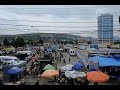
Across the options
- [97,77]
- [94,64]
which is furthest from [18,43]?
[97,77]

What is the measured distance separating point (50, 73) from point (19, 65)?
205cm

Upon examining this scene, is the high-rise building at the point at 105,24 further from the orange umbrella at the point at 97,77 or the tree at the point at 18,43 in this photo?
the orange umbrella at the point at 97,77

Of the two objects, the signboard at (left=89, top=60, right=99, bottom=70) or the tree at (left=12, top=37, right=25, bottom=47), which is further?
the tree at (left=12, top=37, right=25, bottom=47)

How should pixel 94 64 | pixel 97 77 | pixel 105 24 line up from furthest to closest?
pixel 105 24, pixel 94 64, pixel 97 77

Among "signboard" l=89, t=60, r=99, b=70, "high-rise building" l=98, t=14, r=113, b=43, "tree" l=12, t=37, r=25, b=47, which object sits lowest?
"tree" l=12, t=37, r=25, b=47

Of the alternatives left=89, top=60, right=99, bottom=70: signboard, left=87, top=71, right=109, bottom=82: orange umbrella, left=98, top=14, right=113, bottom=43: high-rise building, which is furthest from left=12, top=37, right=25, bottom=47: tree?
left=87, top=71, right=109, bottom=82: orange umbrella

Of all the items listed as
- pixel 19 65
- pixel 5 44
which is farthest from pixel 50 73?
pixel 5 44

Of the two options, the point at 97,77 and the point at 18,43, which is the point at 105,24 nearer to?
the point at 18,43

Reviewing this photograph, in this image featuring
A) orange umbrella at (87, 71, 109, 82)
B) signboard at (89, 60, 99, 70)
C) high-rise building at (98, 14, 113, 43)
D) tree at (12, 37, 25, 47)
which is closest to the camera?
orange umbrella at (87, 71, 109, 82)

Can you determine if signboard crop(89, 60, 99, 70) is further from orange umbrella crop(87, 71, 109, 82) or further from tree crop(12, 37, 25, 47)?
tree crop(12, 37, 25, 47)
